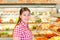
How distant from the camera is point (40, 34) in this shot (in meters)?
4.48

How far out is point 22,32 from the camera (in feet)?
10.2

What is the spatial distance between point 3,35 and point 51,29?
3.89ft

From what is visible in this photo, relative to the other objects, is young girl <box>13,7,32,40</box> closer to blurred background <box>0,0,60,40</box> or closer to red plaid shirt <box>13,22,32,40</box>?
red plaid shirt <box>13,22,32,40</box>

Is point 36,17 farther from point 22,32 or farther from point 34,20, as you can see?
point 22,32

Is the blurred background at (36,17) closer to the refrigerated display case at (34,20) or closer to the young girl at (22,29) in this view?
the refrigerated display case at (34,20)

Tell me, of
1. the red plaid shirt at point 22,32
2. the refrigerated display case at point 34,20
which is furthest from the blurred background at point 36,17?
the red plaid shirt at point 22,32

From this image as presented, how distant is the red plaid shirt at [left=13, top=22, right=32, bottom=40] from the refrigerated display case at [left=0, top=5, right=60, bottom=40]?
126cm

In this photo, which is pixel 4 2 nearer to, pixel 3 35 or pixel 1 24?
pixel 1 24

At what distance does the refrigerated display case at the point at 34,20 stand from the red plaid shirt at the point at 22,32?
1.26 metres

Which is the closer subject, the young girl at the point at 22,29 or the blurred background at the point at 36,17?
the young girl at the point at 22,29

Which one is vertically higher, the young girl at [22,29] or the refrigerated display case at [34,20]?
the young girl at [22,29]

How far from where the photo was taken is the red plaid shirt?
3.06 m

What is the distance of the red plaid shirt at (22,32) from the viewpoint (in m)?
3.06

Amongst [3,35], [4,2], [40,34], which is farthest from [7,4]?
[40,34]
